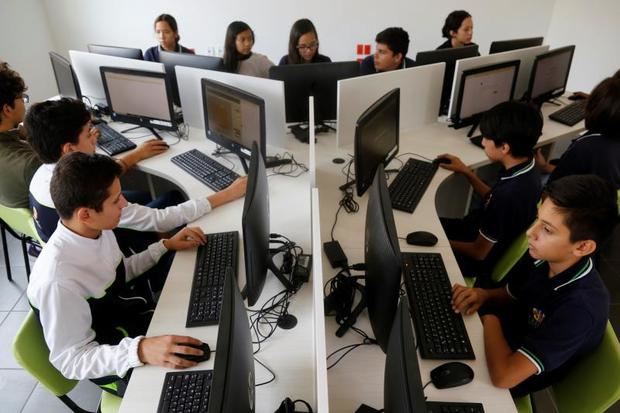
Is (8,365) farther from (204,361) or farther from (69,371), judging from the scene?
(204,361)

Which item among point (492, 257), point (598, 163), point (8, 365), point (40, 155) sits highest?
point (40, 155)

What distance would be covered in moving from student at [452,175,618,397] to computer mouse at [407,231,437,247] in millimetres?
335

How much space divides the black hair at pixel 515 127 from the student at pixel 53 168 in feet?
4.11

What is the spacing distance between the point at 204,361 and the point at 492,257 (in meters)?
1.31

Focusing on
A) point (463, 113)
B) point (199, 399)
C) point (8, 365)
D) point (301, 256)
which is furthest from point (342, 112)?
point (8, 365)

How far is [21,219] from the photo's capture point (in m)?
1.91

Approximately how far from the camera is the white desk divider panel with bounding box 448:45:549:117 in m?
2.48

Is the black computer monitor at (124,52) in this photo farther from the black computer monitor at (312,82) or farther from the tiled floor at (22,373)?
the tiled floor at (22,373)

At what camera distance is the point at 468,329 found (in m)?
1.33

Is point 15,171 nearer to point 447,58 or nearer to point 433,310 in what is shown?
point 433,310

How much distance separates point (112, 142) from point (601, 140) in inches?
109

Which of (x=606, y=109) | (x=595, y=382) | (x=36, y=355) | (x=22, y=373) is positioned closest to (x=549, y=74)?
(x=606, y=109)

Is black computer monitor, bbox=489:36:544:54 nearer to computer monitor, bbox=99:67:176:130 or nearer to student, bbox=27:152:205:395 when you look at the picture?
computer monitor, bbox=99:67:176:130

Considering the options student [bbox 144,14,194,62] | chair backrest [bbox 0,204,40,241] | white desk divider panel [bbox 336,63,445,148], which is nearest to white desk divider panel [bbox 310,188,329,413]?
white desk divider panel [bbox 336,63,445,148]
